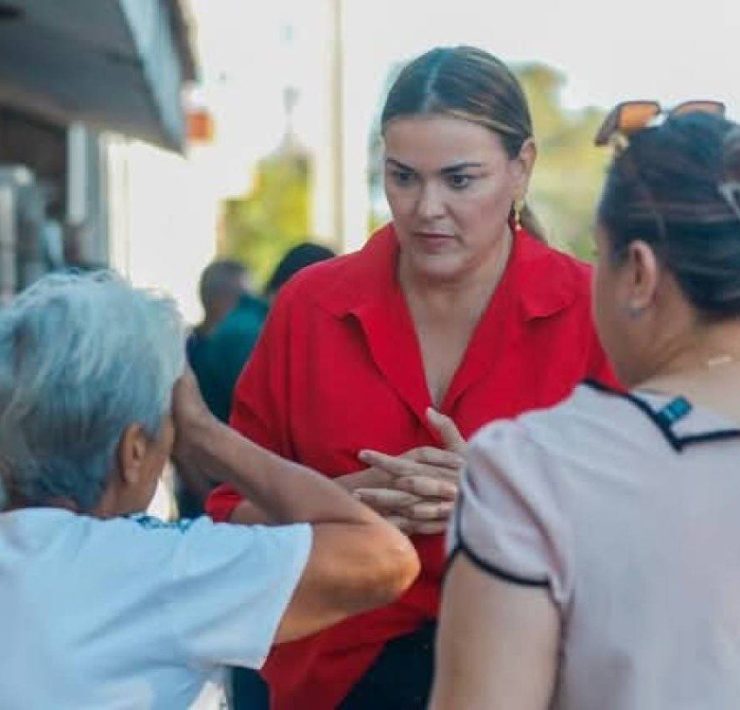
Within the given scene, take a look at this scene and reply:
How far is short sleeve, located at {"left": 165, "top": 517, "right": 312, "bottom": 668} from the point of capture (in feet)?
10.4

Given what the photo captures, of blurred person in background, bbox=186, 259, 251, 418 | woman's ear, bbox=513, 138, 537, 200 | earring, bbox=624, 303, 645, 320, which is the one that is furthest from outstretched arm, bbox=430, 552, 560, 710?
blurred person in background, bbox=186, 259, 251, 418

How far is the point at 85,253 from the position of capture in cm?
1265

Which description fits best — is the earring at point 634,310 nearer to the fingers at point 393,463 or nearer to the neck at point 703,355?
the neck at point 703,355

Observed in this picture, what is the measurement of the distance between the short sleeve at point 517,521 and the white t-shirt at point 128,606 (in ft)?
1.75

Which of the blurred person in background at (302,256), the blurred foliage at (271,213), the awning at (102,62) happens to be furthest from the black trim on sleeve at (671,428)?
the blurred foliage at (271,213)

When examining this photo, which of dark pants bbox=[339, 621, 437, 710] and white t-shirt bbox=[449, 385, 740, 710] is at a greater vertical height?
white t-shirt bbox=[449, 385, 740, 710]

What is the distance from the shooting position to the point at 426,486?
3906mm

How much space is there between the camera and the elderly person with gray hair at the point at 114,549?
10.3 ft

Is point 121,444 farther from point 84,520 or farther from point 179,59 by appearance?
point 179,59

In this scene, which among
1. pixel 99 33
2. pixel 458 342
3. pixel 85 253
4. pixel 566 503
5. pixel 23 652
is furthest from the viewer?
pixel 85 253

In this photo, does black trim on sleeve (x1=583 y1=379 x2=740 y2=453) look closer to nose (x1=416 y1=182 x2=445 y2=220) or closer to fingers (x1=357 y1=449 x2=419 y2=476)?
fingers (x1=357 y1=449 x2=419 y2=476)

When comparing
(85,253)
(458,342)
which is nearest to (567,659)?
(458,342)

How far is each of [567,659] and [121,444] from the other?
76 centimetres

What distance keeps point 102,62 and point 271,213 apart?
5559 centimetres
